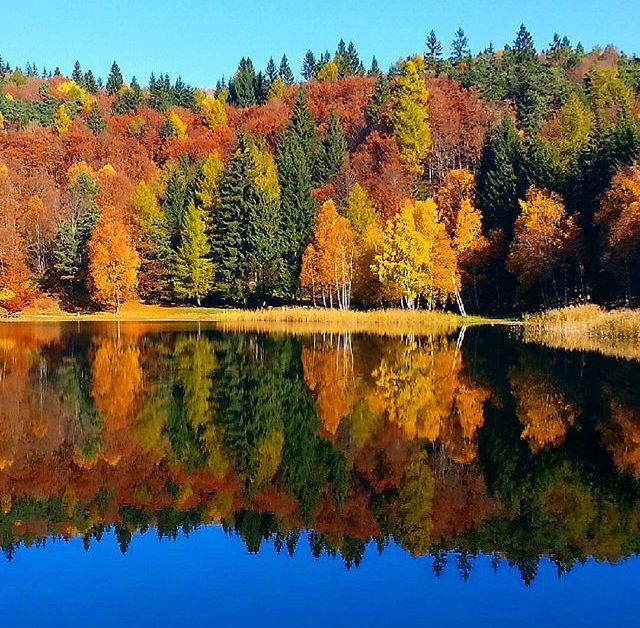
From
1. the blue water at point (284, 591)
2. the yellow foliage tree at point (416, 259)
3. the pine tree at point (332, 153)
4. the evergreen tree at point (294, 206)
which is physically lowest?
the blue water at point (284, 591)

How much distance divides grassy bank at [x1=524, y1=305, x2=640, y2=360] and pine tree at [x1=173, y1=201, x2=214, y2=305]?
1530 inches

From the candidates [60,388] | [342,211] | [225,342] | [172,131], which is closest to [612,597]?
[60,388]

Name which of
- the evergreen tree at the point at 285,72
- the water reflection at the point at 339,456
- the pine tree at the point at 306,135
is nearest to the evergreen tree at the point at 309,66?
the evergreen tree at the point at 285,72

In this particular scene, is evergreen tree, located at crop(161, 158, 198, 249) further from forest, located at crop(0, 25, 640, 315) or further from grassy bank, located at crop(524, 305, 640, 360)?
grassy bank, located at crop(524, 305, 640, 360)

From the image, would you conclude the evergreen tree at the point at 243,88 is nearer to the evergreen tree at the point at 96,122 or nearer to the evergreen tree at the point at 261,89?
the evergreen tree at the point at 261,89

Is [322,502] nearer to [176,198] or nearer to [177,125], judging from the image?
[176,198]

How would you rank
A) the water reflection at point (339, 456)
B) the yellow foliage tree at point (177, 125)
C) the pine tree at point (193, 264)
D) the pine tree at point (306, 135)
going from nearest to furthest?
the water reflection at point (339, 456), the pine tree at point (193, 264), the pine tree at point (306, 135), the yellow foliage tree at point (177, 125)

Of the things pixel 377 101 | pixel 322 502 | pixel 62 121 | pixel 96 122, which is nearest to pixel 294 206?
pixel 377 101

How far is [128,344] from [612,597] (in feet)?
121

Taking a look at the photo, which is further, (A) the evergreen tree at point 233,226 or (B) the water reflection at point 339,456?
(A) the evergreen tree at point 233,226

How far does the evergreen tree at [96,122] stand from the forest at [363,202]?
14.0 inches

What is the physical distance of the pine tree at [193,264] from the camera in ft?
260

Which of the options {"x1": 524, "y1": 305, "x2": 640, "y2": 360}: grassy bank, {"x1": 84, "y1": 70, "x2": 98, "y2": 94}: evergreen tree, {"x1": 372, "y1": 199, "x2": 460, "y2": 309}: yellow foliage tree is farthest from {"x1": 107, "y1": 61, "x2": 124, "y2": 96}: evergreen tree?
{"x1": 524, "y1": 305, "x2": 640, "y2": 360}: grassy bank

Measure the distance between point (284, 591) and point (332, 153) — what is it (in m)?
87.2
